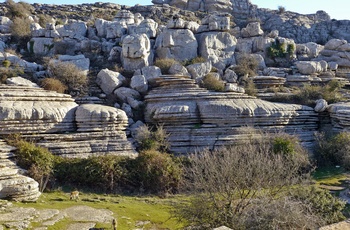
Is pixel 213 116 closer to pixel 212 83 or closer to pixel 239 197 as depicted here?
pixel 212 83

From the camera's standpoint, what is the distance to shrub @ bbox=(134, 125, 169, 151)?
19.3m

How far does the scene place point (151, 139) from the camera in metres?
19.7

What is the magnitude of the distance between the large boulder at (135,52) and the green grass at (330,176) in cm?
1384

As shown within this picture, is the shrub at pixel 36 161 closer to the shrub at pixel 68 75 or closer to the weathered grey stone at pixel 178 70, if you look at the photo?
the shrub at pixel 68 75

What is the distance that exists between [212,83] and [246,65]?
17.9ft

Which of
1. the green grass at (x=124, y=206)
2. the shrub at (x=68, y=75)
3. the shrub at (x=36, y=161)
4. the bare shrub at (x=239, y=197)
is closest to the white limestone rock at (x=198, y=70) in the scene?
the shrub at (x=68, y=75)

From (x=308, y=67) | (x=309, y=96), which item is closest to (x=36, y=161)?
(x=309, y=96)

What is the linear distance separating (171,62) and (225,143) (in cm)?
827

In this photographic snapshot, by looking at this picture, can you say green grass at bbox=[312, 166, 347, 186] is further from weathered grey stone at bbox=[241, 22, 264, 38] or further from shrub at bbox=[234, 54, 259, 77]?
weathered grey stone at bbox=[241, 22, 264, 38]

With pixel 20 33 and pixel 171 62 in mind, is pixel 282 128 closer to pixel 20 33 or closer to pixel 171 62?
pixel 171 62

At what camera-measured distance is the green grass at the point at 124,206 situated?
41.3 ft

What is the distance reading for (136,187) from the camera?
56.0 feet

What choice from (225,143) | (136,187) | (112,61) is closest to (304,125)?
(225,143)

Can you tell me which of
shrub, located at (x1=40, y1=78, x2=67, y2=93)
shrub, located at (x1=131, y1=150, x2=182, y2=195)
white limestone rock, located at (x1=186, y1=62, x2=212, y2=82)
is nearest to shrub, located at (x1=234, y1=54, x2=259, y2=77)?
white limestone rock, located at (x1=186, y1=62, x2=212, y2=82)
